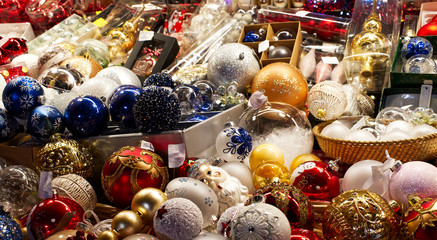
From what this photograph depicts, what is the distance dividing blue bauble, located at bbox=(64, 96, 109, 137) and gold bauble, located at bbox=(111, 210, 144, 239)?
61 centimetres

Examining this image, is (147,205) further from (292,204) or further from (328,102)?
(328,102)

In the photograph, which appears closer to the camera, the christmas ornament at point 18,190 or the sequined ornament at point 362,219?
the sequined ornament at point 362,219

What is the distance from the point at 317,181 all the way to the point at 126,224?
25.5 inches

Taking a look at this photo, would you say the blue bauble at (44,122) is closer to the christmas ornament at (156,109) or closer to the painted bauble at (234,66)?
the christmas ornament at (156,109)

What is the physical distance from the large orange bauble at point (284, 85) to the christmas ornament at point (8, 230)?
1201 millimetres

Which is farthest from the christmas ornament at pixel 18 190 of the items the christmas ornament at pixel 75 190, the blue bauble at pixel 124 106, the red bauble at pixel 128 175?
the blue bauble at pixel 124 106

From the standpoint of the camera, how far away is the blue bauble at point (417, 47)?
207cm

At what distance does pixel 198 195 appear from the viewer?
1.22m

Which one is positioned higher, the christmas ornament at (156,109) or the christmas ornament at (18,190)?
the christmas ornament at (156,109)

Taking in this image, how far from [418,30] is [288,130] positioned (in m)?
1.25

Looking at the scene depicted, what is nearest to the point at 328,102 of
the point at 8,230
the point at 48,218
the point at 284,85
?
the point at 284,85

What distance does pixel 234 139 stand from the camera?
5.27ft

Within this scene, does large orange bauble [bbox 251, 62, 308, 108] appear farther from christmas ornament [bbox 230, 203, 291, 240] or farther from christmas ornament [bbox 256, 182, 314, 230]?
christmas ornament [bbox 230, 203, 291, 240]

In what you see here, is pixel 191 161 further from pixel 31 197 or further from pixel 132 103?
pixel 31 197
